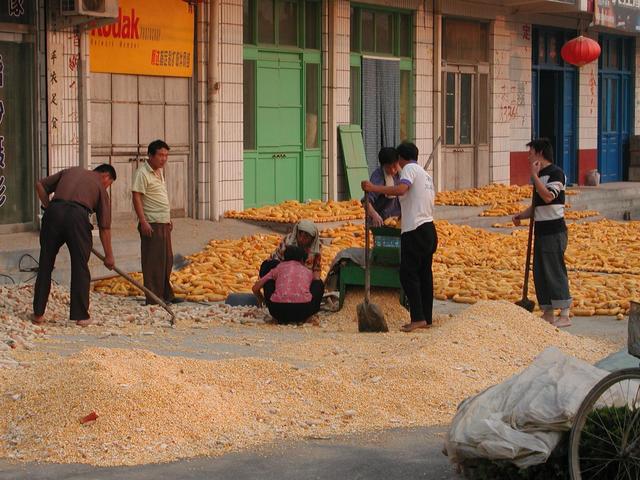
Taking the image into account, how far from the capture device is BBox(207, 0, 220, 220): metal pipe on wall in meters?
18.0

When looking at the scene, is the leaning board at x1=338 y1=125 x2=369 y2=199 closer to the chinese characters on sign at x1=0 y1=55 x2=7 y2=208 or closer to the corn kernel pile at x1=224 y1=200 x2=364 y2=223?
the corn kernel pile at x1=224 y1=200 x2=364 y2=223

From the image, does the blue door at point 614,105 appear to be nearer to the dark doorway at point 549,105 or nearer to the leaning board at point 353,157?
the dark doorway at point 549,105

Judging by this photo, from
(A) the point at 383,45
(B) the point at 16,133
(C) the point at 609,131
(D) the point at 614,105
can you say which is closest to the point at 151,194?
(B) the point at 16,133

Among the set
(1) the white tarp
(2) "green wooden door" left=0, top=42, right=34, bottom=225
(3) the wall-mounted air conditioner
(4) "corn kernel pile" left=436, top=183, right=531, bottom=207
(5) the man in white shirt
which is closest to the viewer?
(1) the white tarp

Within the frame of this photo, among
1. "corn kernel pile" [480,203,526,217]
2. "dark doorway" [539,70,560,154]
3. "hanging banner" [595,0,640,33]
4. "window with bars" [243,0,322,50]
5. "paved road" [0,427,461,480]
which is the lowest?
"paved road" [0,427,461,480]

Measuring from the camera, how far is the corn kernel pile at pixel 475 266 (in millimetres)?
13125

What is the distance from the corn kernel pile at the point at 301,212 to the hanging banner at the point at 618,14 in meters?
10.9

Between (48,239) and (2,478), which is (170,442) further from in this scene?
(48,239)

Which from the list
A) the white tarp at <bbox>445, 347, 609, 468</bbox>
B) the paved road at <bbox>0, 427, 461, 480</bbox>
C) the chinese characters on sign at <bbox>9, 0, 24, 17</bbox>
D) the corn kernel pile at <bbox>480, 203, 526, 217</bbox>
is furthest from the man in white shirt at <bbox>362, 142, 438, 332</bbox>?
the corn kernel pile at <bbox>480, 203, 526, 217</bbox>

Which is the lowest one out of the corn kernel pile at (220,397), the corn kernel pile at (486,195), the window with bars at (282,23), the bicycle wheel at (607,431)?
the corn kernel pile at (220,397)

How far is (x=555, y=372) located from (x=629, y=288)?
773 cm

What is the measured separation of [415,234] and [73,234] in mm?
3096

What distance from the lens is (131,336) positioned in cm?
1045

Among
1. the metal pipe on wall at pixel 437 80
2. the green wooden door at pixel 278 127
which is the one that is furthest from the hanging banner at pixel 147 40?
the metal pipe on wall at pixel 437 80
